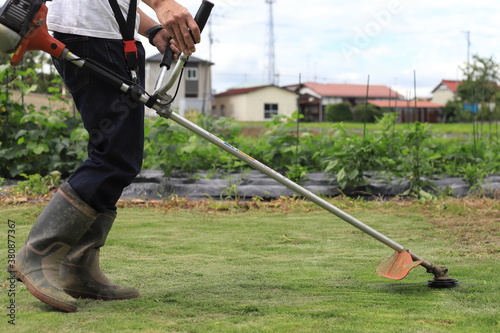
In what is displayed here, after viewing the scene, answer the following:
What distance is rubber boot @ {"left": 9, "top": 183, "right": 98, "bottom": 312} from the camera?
1.99 metres

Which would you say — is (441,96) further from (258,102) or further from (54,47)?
(54,47)

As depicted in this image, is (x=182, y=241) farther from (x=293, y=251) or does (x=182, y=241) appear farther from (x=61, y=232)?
(x=61, y=232)

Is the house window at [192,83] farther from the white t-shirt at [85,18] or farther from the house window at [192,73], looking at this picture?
the white t-shirt at [85,18]

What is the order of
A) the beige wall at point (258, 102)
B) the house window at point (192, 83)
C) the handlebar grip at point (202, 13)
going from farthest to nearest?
the beige wall at point (258, 102)
the house window at point (192, 83)
the handlebar grip at point (202, 13)

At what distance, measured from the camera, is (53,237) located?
6.58 ft

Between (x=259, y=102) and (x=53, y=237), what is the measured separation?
128 feet

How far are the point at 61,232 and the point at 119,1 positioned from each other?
81 cm

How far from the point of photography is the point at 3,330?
1.70 metres

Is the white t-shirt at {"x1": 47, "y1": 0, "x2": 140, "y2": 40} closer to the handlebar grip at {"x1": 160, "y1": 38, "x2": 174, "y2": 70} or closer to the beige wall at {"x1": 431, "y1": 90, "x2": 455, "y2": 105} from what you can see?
the handlebar grip at {"x1": 160, "y1": 38, "x2": 174, "y2": 70}

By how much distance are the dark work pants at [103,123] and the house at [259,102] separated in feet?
123

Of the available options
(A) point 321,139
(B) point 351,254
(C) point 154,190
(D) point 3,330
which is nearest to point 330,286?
(B) point 351,254

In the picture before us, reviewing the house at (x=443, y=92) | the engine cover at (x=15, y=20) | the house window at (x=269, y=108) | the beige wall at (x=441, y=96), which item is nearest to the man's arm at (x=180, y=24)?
the engine cover at (x=15, y=20)

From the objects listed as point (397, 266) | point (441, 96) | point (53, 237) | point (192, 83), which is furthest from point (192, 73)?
point (53, 237)

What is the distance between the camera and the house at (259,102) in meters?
40.5
